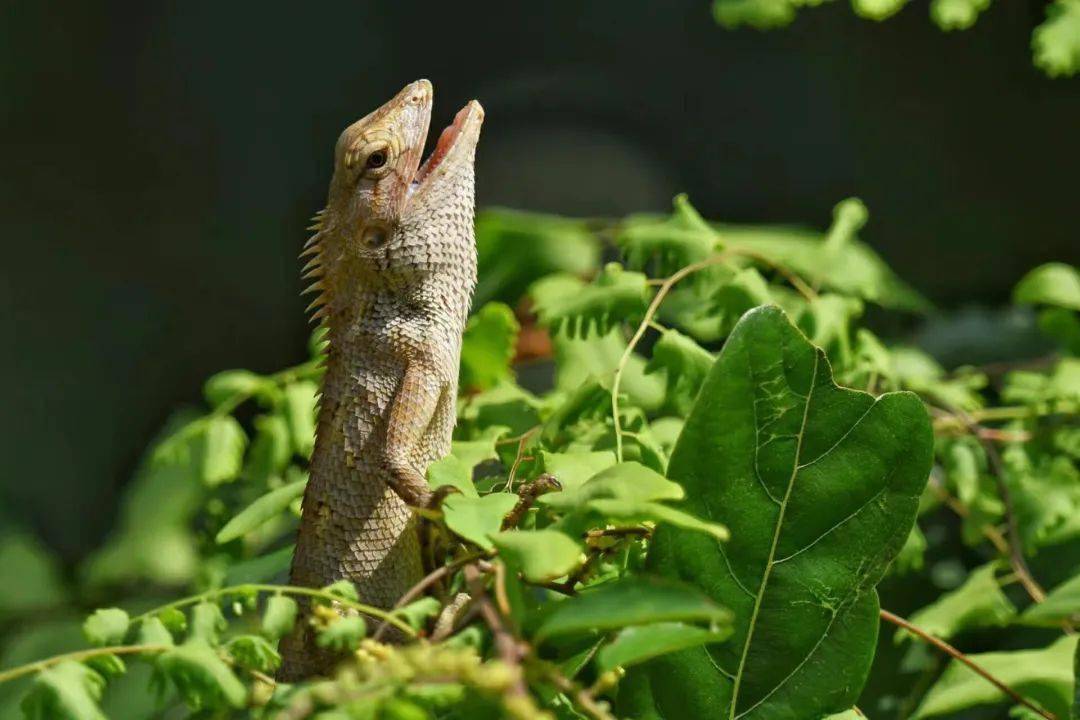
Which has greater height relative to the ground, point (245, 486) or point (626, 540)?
point (626, 540)

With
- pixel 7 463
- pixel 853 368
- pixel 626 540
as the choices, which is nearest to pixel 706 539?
pixel 626 540

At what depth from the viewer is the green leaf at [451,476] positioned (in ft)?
3.77

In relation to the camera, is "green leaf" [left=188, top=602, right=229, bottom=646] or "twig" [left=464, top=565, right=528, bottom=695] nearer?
"twig" [left=464, top=565, right=528, bottom=695]

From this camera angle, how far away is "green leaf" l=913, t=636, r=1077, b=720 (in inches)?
61.7

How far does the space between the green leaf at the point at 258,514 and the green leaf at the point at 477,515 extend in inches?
18.2

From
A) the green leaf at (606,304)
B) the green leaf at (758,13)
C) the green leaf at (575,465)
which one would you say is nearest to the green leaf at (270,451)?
the green leaf at (606,304)

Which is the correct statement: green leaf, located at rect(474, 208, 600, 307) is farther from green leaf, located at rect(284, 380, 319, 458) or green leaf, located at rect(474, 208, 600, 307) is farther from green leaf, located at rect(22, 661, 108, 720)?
green leaf, located at rect(22, 661, 108, 720)

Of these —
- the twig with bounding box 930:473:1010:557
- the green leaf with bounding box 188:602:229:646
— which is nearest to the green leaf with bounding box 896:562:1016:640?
the twig with bounding box 930:473:1010:557

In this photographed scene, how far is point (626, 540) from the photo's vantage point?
1.23 metres

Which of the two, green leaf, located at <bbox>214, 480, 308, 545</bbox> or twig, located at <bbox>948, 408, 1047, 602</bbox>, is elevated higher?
green leaf, located at <bbox>214, 480, 308, 545</bbox>

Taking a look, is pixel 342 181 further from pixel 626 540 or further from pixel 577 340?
pixel 626 540

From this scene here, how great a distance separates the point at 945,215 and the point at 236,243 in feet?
8.32

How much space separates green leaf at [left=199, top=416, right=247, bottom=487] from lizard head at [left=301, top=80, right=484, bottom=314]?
13.0 inches

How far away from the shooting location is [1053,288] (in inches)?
93.5
